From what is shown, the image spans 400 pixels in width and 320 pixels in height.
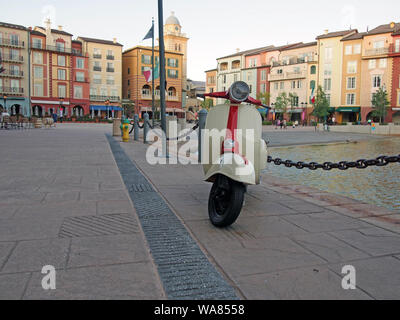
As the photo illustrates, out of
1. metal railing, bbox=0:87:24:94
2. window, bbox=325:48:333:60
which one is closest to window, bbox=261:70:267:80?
window, bbox=325:48:333:60

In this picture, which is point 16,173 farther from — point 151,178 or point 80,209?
point 80,209

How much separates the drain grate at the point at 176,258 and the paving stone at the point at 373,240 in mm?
1325

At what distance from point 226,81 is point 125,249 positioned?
243ft

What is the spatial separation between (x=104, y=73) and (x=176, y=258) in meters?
63.5

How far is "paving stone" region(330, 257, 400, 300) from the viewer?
2.32 m

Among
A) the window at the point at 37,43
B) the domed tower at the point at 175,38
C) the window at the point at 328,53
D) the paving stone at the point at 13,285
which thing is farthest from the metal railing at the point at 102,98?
the paving stone at the point at 13,285

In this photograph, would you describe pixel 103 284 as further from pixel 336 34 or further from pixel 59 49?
pixel 59 49

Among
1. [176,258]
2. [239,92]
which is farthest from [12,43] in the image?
[176,258]

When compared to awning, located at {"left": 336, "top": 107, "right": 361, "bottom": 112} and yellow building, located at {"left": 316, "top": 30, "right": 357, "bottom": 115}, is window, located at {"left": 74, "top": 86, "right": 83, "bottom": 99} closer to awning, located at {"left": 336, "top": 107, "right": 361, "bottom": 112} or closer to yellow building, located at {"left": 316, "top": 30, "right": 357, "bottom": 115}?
yellow building, located at {"left": 316, "top": 30, "right": 357, "bottom": 115}

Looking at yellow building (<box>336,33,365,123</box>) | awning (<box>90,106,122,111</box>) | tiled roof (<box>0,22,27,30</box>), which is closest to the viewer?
tiled roof (<box>0,22,27,30</box>)

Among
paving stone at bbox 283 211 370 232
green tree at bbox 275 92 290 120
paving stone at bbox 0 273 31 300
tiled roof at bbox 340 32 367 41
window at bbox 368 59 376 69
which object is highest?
tiled roof at bbox 340 32 367 41

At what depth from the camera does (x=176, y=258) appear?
285cm

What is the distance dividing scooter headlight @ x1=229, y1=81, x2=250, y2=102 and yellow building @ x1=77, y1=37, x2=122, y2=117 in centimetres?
5853
